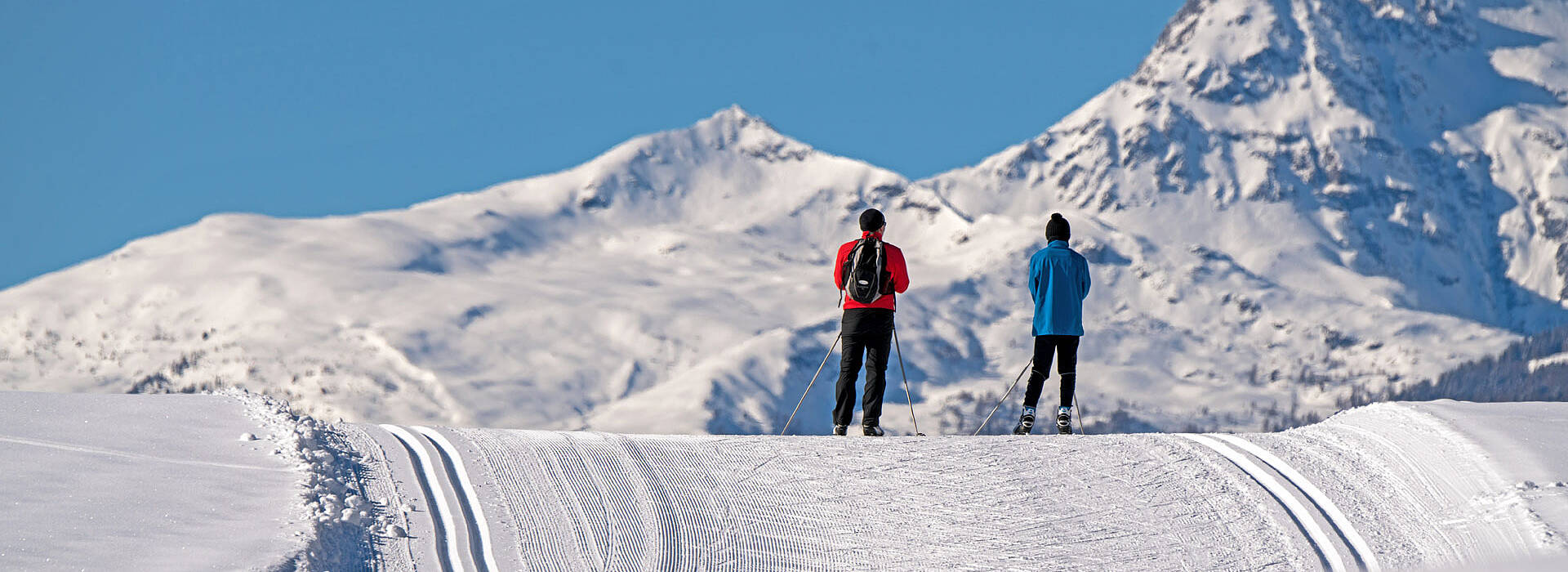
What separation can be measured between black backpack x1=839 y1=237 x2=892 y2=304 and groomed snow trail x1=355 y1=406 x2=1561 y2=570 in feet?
4.49

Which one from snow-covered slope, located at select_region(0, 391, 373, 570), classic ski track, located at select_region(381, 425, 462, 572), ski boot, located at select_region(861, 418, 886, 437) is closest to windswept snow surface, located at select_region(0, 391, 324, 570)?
snow-covered slope, located at select_region(0, 391, 373, 570)

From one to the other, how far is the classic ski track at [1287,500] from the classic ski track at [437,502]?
5.01m

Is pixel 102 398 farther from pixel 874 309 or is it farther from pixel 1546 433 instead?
pixel 1546 433

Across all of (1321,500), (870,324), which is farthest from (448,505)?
(1321,500)

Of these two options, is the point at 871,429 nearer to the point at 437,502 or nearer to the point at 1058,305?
the point at 1058,305

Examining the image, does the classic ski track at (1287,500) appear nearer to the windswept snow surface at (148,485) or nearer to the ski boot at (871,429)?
the ski boot at (871,429)

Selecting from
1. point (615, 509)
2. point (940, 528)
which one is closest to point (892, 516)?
point (940, 528)

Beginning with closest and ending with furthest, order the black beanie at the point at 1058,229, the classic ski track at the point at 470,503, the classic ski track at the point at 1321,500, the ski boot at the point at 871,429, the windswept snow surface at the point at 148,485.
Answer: the windswept snow surface at the point at 148,485, the classic ski track at the point at 470,503, the classic ski track at the point at 1321,500, the ski boot at the point at 871,429, the black beanie at the point at 1058,229

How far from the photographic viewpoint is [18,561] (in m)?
8.75

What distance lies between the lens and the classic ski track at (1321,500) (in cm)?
1034

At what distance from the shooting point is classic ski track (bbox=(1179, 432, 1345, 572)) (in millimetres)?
10359

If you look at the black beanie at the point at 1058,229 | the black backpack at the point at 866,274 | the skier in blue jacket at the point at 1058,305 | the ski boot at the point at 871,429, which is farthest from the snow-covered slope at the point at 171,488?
the black beanie at the point at 1058,229

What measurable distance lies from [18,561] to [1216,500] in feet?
23.3

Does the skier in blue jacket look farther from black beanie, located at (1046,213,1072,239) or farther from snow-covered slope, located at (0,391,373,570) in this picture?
snow-covered slope, located at (0,391,373,570)
